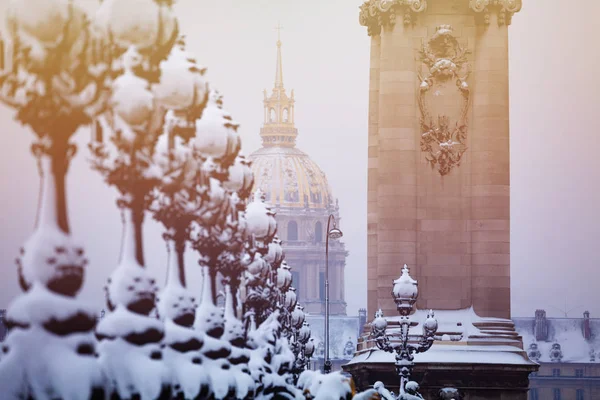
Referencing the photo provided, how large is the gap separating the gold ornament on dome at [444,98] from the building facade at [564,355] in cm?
12610

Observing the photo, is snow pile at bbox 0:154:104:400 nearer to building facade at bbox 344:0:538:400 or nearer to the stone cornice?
building facade at bbox 344:0:538:400

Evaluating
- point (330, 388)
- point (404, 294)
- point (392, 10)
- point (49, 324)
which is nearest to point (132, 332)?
point (49, 324)

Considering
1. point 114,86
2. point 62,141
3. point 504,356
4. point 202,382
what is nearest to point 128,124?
point 114,86

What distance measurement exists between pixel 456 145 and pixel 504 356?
6526 mm

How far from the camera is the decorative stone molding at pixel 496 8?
1919 inches

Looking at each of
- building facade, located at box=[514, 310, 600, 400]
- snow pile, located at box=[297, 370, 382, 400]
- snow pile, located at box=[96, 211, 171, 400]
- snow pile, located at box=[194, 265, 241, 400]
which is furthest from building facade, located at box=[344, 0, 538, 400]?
building facade, located at box=[514, 310, 600, 400]

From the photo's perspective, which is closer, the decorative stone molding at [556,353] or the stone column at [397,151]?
the stone column at [397,151]

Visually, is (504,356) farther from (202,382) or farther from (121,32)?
(121,32)

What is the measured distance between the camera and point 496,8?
48.8 m

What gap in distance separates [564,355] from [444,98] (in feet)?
435

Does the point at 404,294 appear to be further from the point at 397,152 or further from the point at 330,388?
the point at 330,388

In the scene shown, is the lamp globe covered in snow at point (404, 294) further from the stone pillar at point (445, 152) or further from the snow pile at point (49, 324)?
the snow pile at point (49, 324)

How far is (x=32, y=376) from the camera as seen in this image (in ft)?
40.3

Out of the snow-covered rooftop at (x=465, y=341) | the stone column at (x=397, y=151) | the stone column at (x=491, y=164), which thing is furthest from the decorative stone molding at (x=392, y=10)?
the snow-covered rooftop at (x=465, y=341)
